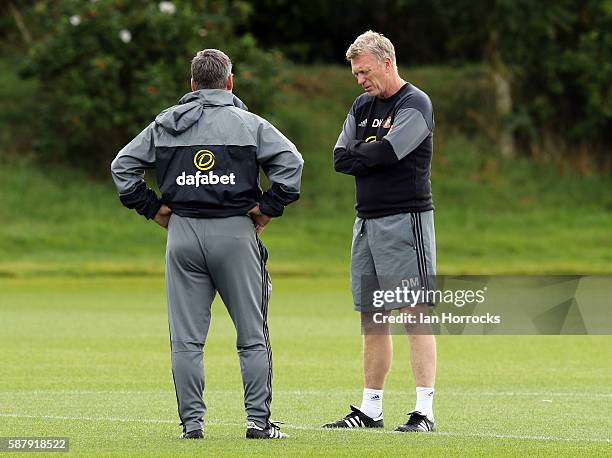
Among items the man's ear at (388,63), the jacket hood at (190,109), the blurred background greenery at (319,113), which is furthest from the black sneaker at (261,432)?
the blurred background greenery at (319,113)

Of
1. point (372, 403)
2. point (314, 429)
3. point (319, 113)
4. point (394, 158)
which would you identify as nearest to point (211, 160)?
point (394, 158)

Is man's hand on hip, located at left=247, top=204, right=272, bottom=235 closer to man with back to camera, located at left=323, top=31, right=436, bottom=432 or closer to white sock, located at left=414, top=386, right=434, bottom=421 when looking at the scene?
man with back to camera, located at left=323, top=31, right=436, bottom=432

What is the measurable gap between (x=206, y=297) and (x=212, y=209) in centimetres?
53

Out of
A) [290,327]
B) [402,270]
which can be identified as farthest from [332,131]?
[402,270]

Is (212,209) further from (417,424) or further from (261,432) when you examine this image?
(417,424)

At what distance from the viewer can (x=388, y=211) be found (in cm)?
915

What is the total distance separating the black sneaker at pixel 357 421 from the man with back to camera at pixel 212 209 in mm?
752

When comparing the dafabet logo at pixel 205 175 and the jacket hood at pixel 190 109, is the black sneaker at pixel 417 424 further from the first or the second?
the jacket hood at pixel 190 109

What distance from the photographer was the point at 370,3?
134 ft

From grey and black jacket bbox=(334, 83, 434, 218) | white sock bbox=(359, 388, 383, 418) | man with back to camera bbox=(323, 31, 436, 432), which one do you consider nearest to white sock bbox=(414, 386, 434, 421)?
man with back to camera bbox=(323, 31, 436, 432)

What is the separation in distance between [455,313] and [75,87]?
23.2 m

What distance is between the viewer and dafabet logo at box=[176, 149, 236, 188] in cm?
847

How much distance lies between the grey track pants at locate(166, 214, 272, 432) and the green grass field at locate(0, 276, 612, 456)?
29 cm

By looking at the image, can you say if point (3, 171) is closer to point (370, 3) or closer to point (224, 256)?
point (370, 3)
